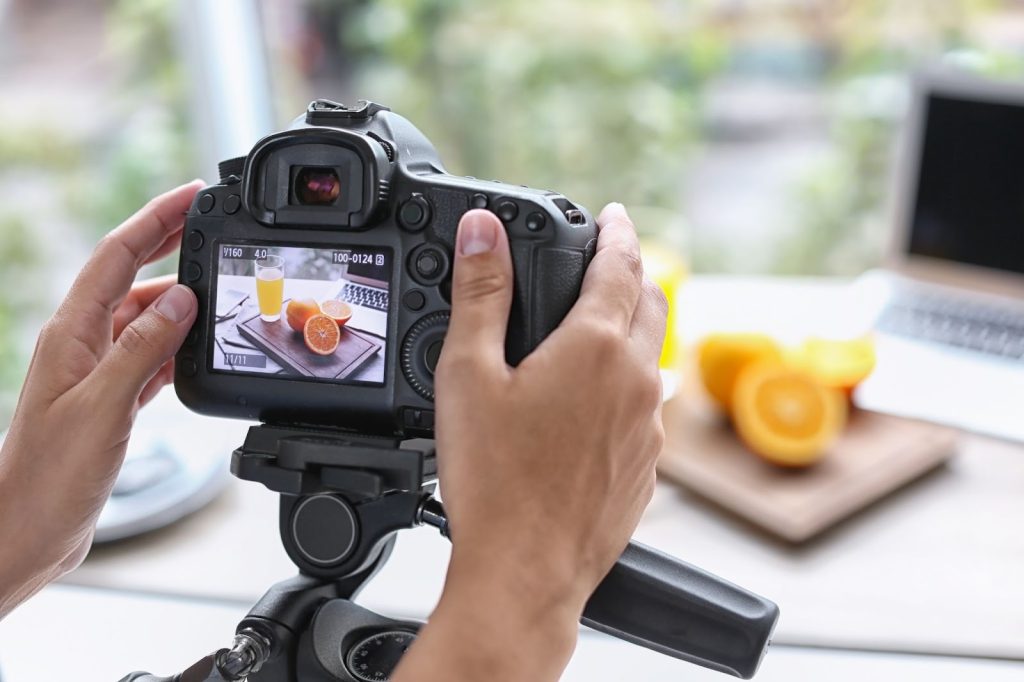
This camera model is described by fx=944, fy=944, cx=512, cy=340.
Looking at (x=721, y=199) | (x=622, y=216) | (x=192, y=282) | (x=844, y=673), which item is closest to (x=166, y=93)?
(x=721, y=199)

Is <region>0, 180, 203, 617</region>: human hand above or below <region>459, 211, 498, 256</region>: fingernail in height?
below

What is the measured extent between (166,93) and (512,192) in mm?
1538

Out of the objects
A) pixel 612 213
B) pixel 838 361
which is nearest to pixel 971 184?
pixel 838 361

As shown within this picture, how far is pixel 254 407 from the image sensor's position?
0.65 m

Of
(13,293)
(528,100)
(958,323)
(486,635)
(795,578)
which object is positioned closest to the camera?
(486,635)

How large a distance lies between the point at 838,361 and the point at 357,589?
2.27 ft

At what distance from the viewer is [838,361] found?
44.1 inches

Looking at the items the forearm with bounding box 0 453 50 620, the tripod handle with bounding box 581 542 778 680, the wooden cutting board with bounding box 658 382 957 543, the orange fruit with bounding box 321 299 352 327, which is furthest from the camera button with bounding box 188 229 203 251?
the wooden cutting board with bounding box 658 382 957 543

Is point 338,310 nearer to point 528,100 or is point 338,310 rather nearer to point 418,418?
point 418,418

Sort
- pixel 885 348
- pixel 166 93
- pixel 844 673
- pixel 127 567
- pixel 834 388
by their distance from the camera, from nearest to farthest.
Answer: pixel 844 673 < pixel 127 567 < pixel 834 388 < pixel 885 348 < pixel 166 93

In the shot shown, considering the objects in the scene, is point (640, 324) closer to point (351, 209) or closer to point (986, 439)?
point (351, 209)

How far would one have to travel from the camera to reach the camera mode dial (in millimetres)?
611

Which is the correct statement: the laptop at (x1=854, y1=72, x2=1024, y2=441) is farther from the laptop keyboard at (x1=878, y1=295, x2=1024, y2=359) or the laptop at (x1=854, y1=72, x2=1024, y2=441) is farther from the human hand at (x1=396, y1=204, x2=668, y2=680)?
the human hand at (x1=396, y1=204, x2=668, y2=680)

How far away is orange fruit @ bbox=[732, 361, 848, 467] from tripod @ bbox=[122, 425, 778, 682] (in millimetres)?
432
